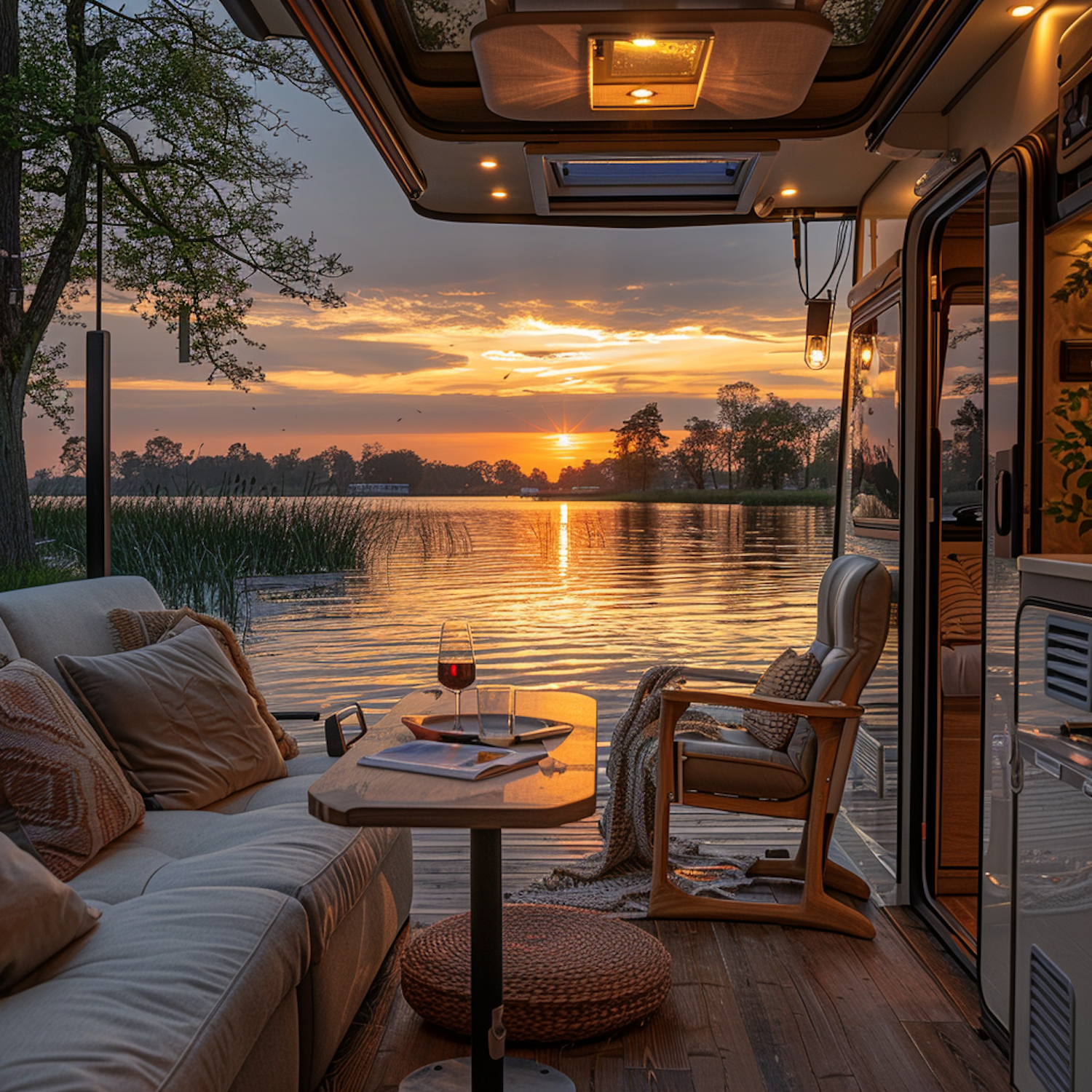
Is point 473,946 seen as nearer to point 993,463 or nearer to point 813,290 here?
point 993,463

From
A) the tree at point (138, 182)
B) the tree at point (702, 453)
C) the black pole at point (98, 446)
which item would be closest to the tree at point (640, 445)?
the tree at point (702, 453)

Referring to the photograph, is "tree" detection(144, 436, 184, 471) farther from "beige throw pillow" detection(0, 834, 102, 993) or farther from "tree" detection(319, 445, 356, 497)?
"beige throw pillow" detection(0, 834, 102, 993)

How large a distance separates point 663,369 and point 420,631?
101 inches

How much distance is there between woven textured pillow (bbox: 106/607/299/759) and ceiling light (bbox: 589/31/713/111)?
1.73m

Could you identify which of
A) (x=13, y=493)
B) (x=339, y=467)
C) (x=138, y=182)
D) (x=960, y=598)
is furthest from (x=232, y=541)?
(x=960, y=598)

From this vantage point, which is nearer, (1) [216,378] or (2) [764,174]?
(2) [764,174]

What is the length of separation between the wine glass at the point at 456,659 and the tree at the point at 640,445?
4.76m

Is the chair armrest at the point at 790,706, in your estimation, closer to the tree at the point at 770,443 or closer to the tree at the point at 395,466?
the tree at the point at 770,443

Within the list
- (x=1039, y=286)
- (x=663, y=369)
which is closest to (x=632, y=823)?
(x=1039, y=286)

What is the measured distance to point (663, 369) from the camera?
6953 millimetres

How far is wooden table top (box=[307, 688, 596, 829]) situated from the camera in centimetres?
136

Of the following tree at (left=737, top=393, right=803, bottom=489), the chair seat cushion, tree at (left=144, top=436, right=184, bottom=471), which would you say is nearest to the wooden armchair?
the chair seat cushion

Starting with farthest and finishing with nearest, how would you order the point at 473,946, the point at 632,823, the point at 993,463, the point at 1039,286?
the point at 632,823 < the point at 993,463 < the point at 1039,286 < the point at 473,946

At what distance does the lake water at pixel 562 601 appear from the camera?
625cm
